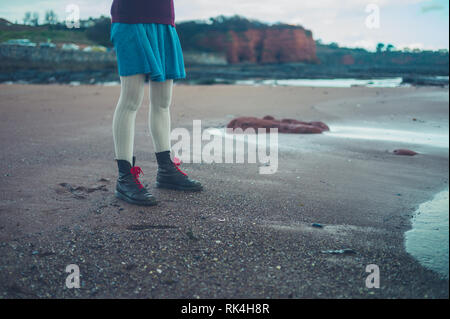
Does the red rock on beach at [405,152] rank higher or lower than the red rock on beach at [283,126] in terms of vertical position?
lower

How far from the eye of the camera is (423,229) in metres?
1.80

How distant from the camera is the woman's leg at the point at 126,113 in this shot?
2203 millimetres

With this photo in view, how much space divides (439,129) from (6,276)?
209 inches

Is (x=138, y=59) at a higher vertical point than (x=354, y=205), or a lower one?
higher

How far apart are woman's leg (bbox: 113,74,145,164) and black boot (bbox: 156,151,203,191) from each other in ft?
0.86

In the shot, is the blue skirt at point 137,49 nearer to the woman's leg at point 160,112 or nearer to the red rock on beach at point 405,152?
the woman's leg at point 160,112

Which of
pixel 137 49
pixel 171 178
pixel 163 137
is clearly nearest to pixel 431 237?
pixel 171 178

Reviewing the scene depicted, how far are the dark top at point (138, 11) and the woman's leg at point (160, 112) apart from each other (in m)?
0.40

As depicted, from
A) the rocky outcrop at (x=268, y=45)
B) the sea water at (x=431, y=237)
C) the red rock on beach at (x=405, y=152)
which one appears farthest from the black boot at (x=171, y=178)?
the rocky outcrop at (x=268, y=45)

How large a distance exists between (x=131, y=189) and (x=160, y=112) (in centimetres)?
58

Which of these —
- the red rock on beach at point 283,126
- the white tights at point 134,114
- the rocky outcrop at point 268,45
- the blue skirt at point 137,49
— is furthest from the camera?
the rocky outcrop at point 268,45

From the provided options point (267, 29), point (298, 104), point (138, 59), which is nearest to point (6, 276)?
point (138, 59)

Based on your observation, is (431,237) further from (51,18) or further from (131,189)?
(51,18)
